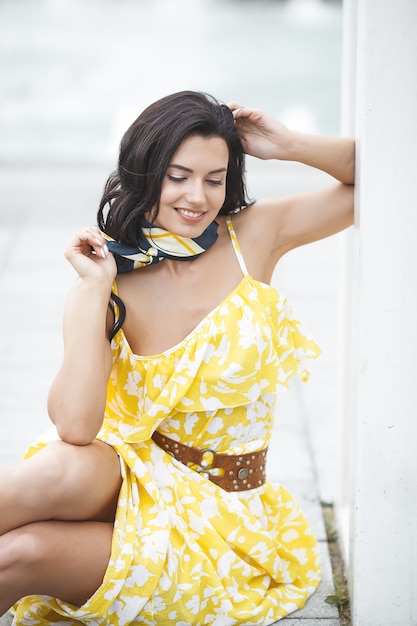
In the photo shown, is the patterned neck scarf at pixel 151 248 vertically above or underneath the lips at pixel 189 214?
underneath

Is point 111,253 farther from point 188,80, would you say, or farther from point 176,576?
point 188,80

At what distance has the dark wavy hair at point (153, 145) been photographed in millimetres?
2557

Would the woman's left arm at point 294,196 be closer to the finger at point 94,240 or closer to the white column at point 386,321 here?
the white column at point 386,321

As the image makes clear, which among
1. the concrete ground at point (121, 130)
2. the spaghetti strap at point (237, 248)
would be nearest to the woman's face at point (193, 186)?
the spaghetti strap at point (237, 248)

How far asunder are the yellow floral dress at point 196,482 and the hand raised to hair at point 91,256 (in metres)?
0.18

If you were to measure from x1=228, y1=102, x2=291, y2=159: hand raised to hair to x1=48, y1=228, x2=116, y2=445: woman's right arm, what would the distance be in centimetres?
54

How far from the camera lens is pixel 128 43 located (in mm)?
18766

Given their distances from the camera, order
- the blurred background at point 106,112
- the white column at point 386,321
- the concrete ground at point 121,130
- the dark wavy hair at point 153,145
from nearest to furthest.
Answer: the white column at point 386,321
the dark wavy hair at point 153,145
the concrete ground at point 121,130
the blurred background at point 106,112

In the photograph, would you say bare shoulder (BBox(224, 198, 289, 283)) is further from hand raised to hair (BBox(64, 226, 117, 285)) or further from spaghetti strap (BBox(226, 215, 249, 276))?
hand raised to hair (BBox(64, 226, 117, 285))

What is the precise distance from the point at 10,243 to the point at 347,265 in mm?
4896

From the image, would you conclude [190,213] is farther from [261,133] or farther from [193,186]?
[261,133]

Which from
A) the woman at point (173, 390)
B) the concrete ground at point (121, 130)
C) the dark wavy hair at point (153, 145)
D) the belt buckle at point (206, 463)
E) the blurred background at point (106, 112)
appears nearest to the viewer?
the woman at point (173, 390)

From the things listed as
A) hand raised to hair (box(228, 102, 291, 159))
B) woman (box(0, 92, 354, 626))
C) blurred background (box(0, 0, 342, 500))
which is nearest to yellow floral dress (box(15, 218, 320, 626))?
woman (box(0, 92, 354, 626))

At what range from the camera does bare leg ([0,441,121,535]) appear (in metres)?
2.36
